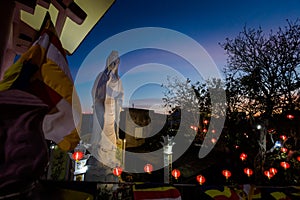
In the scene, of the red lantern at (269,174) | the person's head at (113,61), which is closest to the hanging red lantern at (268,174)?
the red lantern at (269,174)

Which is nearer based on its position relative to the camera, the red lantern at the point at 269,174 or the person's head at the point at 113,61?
the person's head at the point at 113,61

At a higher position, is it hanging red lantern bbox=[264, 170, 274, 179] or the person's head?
the person's head

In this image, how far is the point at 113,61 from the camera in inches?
283

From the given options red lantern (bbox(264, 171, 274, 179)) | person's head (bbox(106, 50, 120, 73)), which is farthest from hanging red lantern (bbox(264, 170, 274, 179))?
person's head (bbox(106, 50, 120, 73))

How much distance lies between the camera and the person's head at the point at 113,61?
7202 mm

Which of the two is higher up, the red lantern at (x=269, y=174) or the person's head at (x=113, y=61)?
the person's head at (x=113, y=61)

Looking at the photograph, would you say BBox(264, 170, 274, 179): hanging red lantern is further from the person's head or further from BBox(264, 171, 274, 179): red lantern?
the person's head

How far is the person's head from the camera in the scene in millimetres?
7202

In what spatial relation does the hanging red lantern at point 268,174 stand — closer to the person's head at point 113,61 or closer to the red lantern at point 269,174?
the red lantern at point 269,174

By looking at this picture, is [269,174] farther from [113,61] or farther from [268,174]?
[113,61]

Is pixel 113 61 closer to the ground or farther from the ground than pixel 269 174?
farther from the ground

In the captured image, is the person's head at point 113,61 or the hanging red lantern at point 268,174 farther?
the hanging red lantern at point 268,174

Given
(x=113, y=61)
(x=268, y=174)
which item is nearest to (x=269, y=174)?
(x=268, y=174)

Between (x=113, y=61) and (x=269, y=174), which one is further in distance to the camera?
A: (x=269, y=174)
